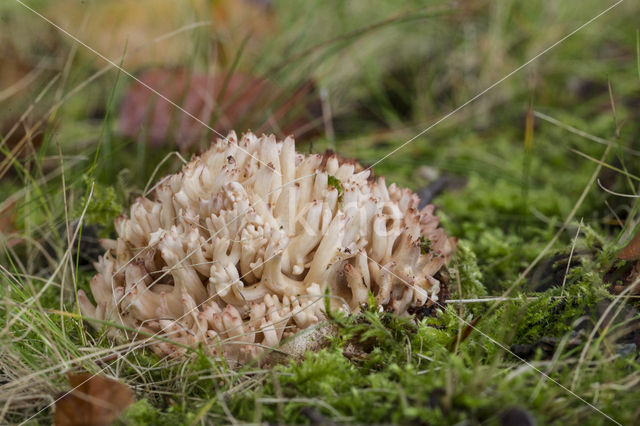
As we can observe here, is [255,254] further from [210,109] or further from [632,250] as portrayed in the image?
[210,109]

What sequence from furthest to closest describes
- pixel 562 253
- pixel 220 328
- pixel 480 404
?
pixel 562 253, pixel 220 328, pixel 480 404

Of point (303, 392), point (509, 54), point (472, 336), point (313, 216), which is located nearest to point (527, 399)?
point (472, 336)

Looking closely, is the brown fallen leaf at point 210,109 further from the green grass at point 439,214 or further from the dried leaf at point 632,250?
the dried leaf at point 632,250

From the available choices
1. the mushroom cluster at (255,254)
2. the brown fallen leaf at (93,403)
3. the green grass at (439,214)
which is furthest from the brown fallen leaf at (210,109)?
the brown fallen leaf at (93,403)

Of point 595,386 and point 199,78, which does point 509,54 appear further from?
point 595,386

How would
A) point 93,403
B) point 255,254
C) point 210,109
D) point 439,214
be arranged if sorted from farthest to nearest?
point 210,109, point 439,214, point 255,254, point 93,403

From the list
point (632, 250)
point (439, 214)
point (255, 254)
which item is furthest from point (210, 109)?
point (632, 250)
